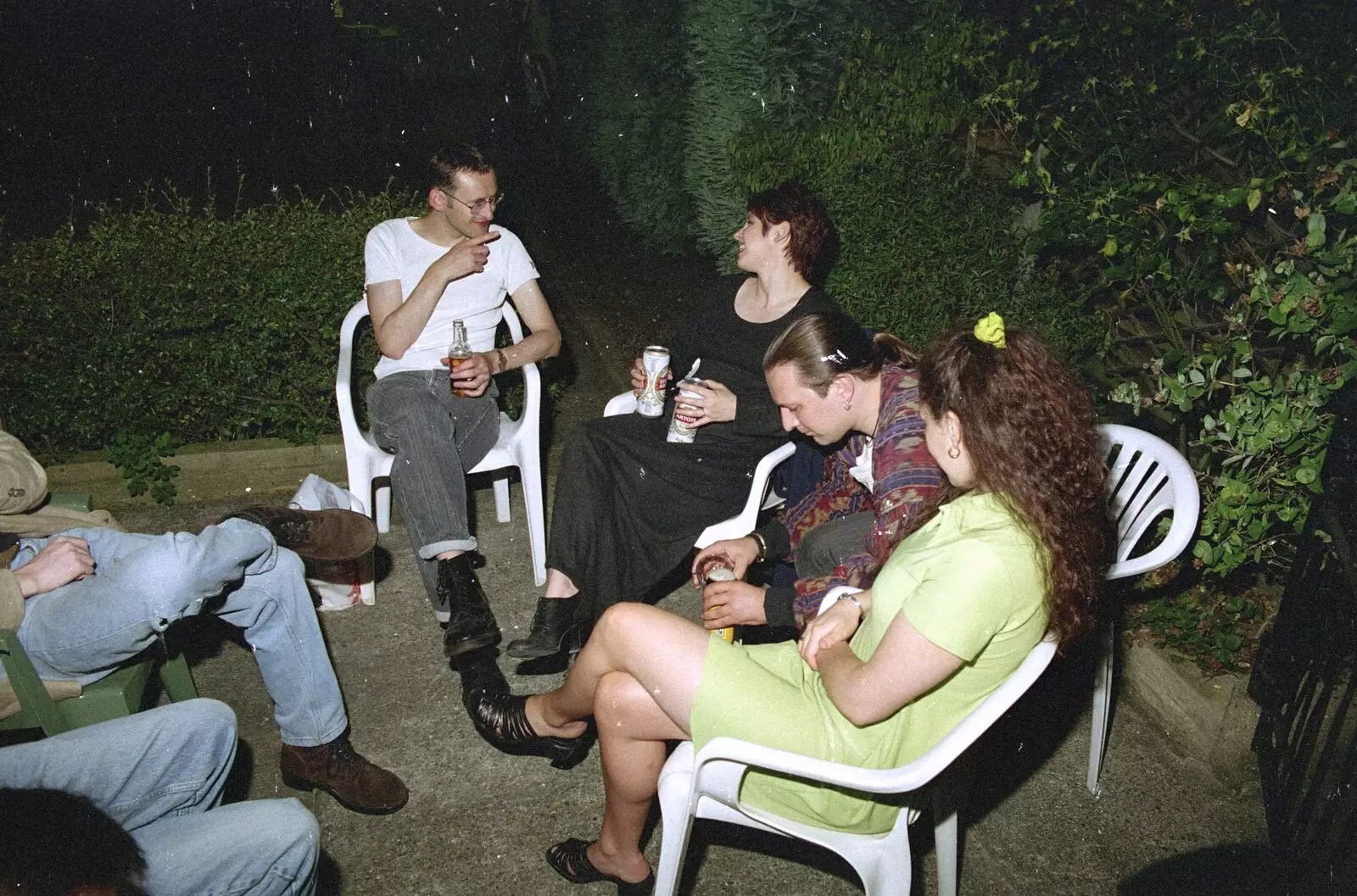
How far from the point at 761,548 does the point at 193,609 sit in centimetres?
160

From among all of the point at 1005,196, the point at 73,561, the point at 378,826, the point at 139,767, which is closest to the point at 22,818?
the point at 139,767

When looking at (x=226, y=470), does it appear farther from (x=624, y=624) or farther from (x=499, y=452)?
(x=624, y=624)

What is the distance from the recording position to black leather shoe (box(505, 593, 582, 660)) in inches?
125

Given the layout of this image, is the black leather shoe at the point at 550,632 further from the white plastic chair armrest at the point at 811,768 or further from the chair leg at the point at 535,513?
the white plastic chair armrest at the point at 811,768

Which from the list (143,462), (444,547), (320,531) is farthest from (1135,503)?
(143,462)

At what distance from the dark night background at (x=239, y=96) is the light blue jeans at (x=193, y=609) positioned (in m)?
7.88

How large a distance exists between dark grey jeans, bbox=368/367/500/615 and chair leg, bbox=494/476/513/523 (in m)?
0.59

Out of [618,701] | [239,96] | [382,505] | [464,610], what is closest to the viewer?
[618,701]

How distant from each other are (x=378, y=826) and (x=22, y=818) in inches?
56.7

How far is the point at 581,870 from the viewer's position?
8.07ft

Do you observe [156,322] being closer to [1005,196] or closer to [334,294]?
[334,294]

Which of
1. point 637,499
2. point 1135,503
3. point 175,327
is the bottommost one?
point 637,499

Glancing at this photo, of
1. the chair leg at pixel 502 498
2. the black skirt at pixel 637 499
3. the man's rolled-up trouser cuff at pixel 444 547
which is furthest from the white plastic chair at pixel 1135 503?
the chair leg at pixel 502 498

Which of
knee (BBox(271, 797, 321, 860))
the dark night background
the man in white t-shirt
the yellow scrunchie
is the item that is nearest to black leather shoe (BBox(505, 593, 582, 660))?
the man in white t-shirt
